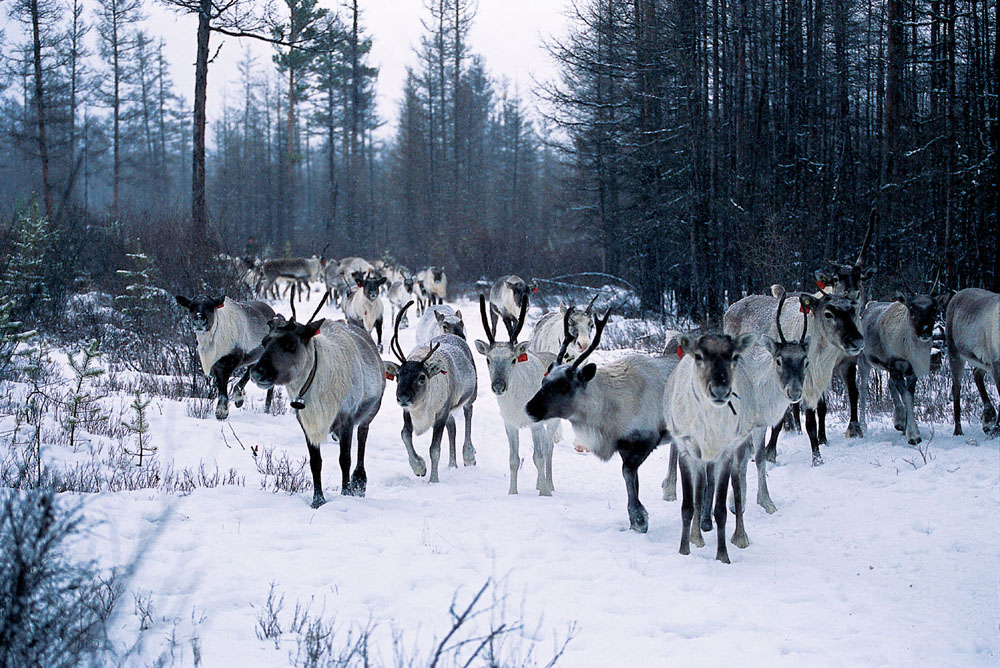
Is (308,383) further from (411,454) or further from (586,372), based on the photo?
(586,372)

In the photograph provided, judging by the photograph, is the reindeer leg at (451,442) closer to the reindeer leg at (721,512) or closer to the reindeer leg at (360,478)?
the reindeer leg at (360,478)

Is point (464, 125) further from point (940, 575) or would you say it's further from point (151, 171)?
point (940, 575)

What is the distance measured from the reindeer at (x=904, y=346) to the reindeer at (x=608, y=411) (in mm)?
3652

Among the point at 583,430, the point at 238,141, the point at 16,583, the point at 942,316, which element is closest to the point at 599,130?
the point at 942,316

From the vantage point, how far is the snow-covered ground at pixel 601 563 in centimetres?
399

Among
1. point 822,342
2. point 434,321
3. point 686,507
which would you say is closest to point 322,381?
point 686,507

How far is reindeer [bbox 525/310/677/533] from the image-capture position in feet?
19.7

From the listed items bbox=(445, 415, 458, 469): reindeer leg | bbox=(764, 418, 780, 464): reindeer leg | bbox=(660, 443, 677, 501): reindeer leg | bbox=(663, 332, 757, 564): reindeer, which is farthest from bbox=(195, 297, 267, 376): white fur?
bbox=(764, 418, 780, 464): reindeer leg

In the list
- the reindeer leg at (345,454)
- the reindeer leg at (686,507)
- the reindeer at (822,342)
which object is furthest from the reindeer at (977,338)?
the reindeer leg at (345,454)

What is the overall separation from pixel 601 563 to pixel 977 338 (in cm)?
537

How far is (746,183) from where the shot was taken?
56.5 ft

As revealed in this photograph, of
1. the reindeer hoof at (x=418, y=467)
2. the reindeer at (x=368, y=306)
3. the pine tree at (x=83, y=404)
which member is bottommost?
the reindeer hoof at (x=418, y=467)

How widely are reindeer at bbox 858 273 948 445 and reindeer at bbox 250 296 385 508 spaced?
18.7 feet

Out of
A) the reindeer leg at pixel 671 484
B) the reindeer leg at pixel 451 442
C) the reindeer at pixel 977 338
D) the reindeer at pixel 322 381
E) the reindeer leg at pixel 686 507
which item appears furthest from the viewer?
the reindeer leg at pixel 451 442
